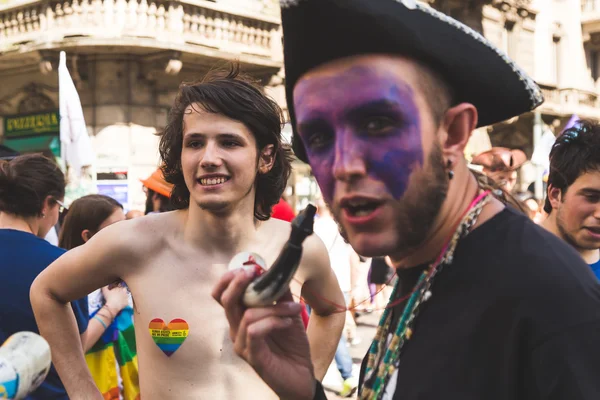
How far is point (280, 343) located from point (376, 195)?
0.41 metres

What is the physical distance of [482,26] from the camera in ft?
69.2

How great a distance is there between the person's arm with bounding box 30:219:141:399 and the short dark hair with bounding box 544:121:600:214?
6.24 feet

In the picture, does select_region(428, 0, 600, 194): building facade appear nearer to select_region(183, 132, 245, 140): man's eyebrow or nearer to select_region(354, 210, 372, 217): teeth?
select_region(183, 132, 245, 140): man's eyebrow

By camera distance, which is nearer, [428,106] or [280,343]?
[428,106]

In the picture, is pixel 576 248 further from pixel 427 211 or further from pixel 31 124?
pixel 31 124

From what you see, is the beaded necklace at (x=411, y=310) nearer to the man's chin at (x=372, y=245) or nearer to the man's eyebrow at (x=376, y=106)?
the man's chin at (x=372, y=245)

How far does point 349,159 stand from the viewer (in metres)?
1.33

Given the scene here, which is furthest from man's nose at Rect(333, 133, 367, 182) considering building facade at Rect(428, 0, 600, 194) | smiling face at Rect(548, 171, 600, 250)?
building facade at Rect(428, 0, 600, 194)

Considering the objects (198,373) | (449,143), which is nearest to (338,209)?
(449,143)

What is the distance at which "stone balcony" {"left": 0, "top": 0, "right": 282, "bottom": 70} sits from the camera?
1270 cm

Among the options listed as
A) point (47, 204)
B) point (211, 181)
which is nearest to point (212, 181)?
point (211, 181)

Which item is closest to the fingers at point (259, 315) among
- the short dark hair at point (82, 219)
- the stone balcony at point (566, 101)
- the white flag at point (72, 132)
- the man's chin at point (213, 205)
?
the man's chin at point (213, 205)

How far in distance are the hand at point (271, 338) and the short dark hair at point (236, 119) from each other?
1329 millimetres

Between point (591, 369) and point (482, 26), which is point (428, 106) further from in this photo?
point (482, 26)
